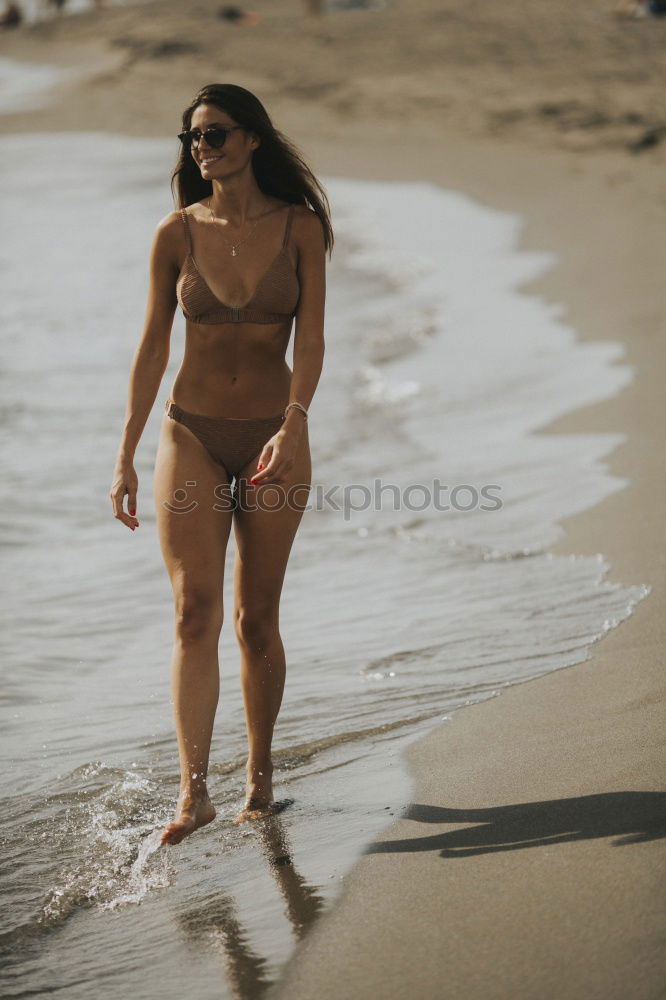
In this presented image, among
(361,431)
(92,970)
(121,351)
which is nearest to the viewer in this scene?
(92,970)

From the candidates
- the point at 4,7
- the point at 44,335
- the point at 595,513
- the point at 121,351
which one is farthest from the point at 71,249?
the point at 4,7

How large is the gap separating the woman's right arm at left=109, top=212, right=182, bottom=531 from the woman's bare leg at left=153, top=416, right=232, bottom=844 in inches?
5.2

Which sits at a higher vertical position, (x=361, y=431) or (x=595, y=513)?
(x=595, y=513)

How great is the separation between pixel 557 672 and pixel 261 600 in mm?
1165

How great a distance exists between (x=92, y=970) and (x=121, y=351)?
377 inches

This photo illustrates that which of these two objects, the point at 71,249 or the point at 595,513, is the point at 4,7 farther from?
the point at 595,513

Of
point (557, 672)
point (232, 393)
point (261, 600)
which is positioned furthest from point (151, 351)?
point (557, 672)

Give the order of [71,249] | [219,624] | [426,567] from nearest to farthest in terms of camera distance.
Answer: [219,624]
[426,567]
[71,249]

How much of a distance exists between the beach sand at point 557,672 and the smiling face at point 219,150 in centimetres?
178

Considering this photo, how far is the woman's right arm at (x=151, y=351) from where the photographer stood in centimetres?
374

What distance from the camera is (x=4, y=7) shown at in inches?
1639

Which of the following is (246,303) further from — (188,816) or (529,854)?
(529,854)

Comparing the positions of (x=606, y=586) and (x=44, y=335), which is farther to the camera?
(x=44, y=335)

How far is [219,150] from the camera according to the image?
12.1ft
